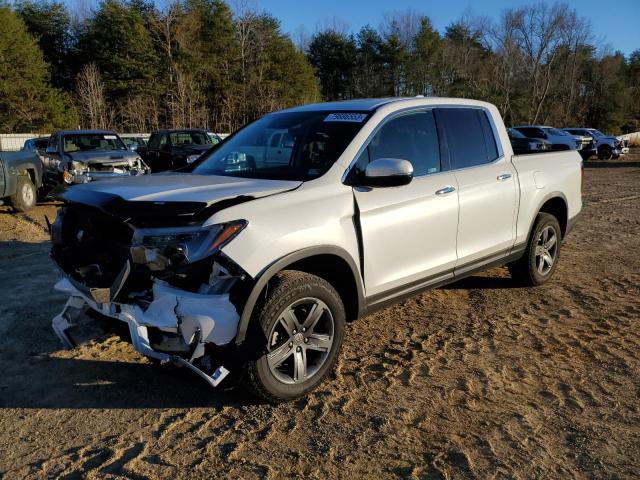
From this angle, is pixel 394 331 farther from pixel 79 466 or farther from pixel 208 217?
pixel 79 466

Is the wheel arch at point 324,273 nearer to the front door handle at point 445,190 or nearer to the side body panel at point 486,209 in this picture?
the front door handle at point 445,190

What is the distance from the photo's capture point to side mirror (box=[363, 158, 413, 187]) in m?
3.51

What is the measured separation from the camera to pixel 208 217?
9.71 ft

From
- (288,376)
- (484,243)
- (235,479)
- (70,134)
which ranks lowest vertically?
(235,479)

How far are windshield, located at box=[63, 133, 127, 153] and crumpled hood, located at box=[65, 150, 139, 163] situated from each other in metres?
0.44

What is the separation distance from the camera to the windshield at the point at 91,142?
12.7 metres

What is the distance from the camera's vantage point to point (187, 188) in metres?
3.38

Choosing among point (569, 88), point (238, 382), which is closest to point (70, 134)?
point (238, 382)

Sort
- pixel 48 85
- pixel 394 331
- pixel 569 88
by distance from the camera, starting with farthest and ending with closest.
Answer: pixel 569 88, pixel 48 85, pixel 394 331

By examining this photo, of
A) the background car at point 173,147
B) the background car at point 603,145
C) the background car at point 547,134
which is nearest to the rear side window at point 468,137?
the background car at point 173,147

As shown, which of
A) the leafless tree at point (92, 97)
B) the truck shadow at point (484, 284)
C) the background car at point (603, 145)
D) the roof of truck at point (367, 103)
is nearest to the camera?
the roof of truck at point (367, 103)

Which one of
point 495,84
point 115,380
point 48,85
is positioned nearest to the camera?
point 115,380

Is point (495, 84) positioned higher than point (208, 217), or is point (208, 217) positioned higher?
point (495, 84)

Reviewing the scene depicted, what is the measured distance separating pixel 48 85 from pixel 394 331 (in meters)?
42.7
